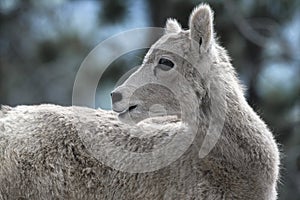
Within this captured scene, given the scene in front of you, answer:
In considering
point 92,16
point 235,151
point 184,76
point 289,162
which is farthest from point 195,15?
point 92,16

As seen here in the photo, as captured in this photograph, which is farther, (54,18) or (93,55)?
(54,18)

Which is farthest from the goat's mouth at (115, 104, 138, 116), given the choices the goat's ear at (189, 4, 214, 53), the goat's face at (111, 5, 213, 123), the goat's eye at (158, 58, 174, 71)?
the goat's ear at (189, 4, 214, 53)

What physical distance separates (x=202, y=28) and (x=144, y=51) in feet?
30.7

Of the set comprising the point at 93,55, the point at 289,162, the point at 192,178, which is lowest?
the point at 192,178

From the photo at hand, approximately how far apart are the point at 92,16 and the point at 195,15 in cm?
1279

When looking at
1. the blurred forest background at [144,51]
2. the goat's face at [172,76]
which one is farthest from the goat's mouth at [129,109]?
the blurred forest background at [144,51]

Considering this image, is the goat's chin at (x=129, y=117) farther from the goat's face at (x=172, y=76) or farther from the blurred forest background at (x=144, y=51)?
the blurred forest background at (x=144, y=51)

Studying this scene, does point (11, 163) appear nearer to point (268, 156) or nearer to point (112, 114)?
point (112, 114)

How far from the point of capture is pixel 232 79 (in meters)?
6.66

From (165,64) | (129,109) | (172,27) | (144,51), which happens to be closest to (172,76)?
(165,64)

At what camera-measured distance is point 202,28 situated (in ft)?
21.1

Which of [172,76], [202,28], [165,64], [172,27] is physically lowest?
[172,76]

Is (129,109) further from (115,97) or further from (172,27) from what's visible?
(172,27)

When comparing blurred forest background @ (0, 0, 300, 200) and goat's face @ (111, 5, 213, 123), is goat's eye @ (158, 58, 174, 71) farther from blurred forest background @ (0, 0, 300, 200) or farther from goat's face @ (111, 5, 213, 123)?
blurred forest background @ (0, 0, 300, 200)
